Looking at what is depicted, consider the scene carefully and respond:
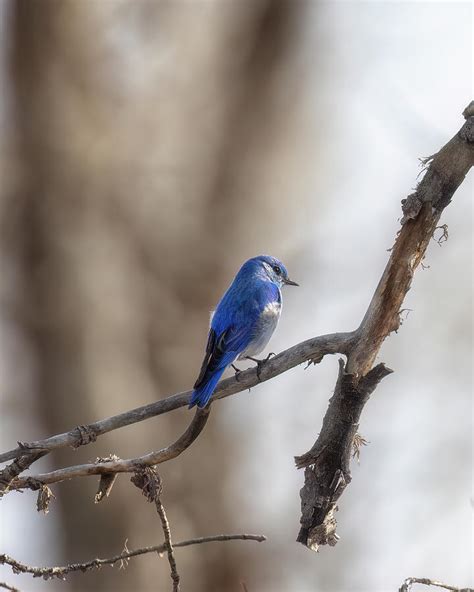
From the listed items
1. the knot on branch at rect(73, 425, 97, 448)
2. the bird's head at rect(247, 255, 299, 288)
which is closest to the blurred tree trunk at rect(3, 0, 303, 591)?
the bird's head at rect(247, 255, 299, 288)

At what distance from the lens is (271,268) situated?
208 inches

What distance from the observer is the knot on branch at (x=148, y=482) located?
284cm

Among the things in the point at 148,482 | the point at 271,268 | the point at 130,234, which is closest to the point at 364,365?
the point at 148,482

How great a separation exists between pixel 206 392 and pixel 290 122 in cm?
674

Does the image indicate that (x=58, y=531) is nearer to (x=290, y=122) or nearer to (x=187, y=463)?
(x=187, y=463)

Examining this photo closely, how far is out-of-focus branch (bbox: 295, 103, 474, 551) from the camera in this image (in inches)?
111

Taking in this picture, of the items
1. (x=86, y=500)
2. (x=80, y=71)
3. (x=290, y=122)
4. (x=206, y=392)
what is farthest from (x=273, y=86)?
(x=206, y=392)

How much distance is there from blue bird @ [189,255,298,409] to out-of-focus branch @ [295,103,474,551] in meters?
1.13

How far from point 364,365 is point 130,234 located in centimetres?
610

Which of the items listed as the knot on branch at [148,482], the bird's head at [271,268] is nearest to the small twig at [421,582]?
the knot on branch at [148,482]

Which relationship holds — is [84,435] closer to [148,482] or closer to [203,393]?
[148,482]

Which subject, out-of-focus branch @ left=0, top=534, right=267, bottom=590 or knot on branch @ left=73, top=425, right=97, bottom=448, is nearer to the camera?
out-of-focus branch @ left=0, top=534, right=267, bottom=590

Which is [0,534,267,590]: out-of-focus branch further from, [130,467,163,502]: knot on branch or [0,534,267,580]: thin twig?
[130,467,163,502]: knot on branch

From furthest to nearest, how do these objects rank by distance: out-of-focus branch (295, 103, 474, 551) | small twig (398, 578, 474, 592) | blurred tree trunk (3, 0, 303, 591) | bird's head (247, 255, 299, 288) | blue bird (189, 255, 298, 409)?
blurred tree trunk (3, 0, 303, 591) < bird's head (247, 255, 299, 288) < blue bird (189, 255, 298, 409) < out-of-focus branch (295, 103, 474, 551) < small twig (398, 578, 474, 592)
